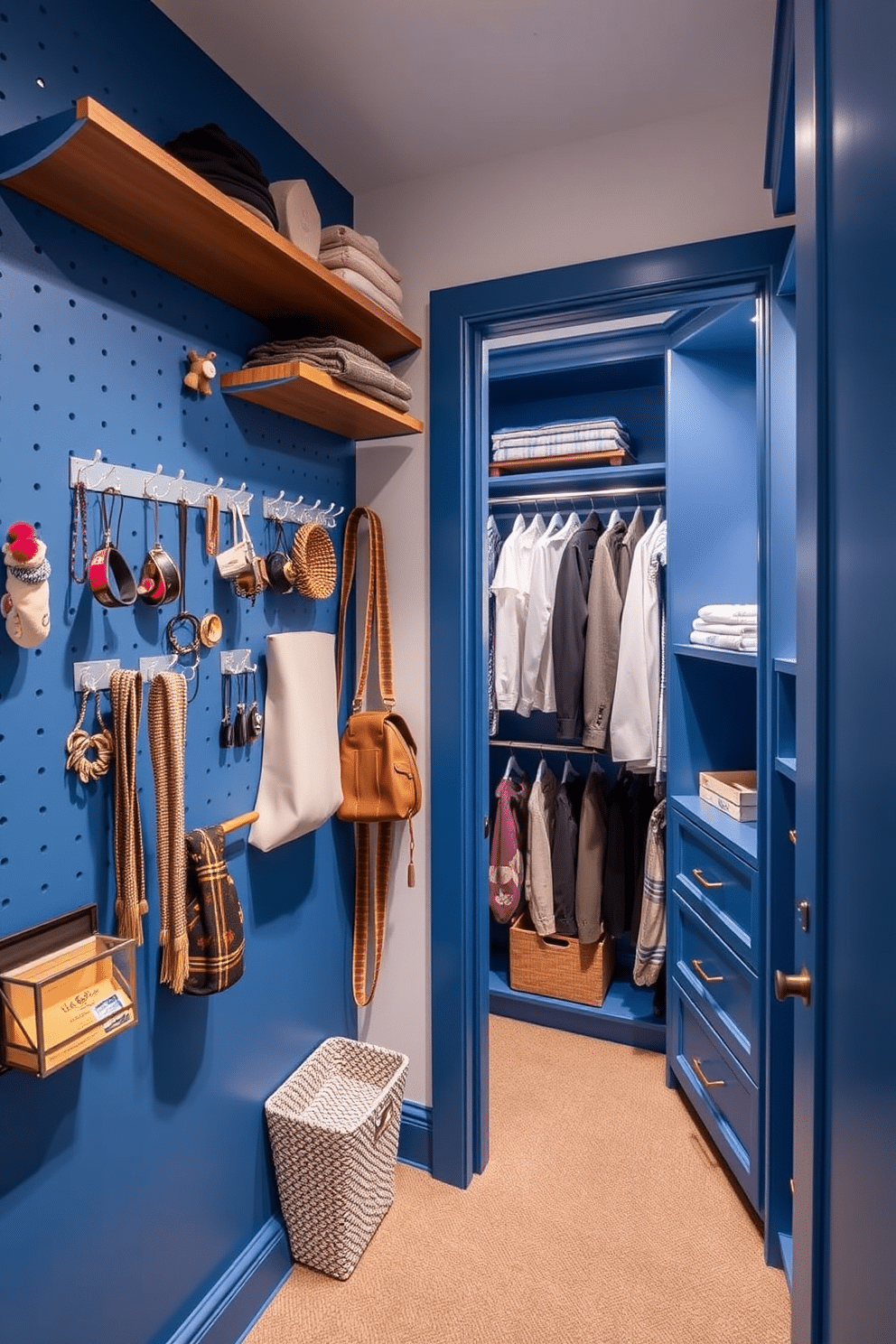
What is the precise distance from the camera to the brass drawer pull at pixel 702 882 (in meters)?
2.02

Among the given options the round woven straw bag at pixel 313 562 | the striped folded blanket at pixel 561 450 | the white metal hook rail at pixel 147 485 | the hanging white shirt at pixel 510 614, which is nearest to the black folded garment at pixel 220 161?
the white metal hook rail at pixel 147 485

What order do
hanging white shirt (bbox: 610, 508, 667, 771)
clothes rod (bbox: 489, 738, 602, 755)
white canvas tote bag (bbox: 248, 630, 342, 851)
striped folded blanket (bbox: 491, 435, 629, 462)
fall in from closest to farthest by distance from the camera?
1. white canvas tote bag (bbox: 248, 630, 342, 851)
2. hanging white shirt (bbox: 610, 508, 667, 771)
3. striped folded blanket (bbox: 491, 435, 629, 462)
4. clothes rod (bbox: 489, 738, 602, 755)

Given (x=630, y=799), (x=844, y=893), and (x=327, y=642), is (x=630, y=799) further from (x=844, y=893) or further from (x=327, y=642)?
(x=844, y=893)

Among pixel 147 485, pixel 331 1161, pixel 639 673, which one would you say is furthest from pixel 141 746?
pixel 639 673

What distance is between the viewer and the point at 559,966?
2783 millimetres

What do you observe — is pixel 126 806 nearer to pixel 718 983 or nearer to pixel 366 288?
pixel 366 288

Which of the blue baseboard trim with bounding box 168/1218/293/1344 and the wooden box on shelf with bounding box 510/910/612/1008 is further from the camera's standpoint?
the wooden box on shelf with bounding box 510/910/612/1008

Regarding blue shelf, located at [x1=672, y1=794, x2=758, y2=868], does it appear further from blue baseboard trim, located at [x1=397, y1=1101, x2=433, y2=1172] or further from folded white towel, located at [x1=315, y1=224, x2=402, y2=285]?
folded white towel, located at [x1=315, y1=224, x2=402, y2=285]

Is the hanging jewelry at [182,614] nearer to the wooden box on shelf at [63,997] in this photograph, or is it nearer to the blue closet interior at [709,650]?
the wooden box on shelf at [63,997]

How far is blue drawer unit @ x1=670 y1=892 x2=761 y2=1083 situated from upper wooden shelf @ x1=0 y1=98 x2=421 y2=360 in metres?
1.81

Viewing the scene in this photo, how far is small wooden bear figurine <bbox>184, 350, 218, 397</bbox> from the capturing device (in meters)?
1.42

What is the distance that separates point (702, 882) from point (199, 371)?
1.79 meters

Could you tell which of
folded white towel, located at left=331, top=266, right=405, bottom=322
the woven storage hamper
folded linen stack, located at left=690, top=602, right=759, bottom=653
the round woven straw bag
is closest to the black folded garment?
folded white towel, located at left=331, top=266, right=405, bottom=322

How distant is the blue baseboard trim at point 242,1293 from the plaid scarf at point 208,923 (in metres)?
0.65
